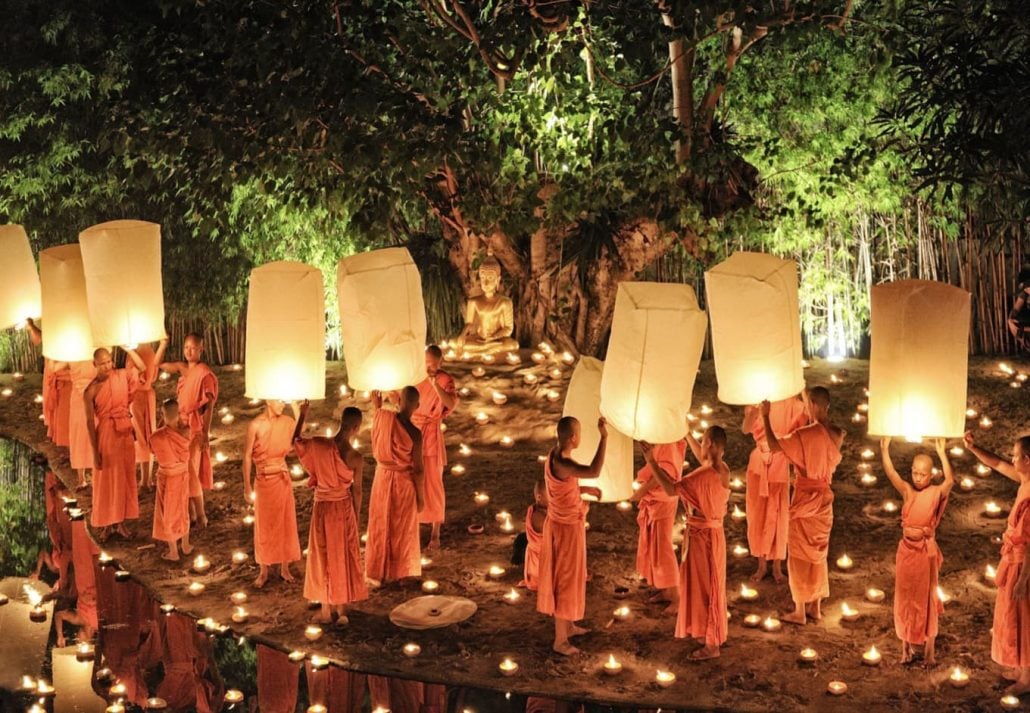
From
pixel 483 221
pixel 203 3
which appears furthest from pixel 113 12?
pixel 483 221

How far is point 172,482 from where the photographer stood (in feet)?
31.4

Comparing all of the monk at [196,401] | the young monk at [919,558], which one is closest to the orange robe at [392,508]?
the monk at [196,401]

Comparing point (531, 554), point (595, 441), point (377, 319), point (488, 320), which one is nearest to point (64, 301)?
point (377, 319)

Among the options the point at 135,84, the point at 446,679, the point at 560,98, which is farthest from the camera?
the point at 135,84

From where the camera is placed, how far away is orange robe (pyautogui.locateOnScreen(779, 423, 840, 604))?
317 inches

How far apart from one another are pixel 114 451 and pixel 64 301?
1651 mm

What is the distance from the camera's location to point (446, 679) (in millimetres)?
7367

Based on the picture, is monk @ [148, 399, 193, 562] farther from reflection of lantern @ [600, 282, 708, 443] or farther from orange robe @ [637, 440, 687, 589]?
reflection of lantern @ [600, 282, 708, 443]

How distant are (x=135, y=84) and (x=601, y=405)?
7427 mm

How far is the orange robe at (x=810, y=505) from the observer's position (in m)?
8.05

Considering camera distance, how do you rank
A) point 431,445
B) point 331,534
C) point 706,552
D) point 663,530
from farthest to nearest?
point 431,445, point 663,530, point 331,534, point 706,552

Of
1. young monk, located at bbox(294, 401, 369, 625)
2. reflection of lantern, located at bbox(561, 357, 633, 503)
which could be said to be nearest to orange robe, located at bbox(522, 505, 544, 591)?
reflection of lantern, located at bbox(561, 357, 633, 503)

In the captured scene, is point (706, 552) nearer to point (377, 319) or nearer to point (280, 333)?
point (377, 319)

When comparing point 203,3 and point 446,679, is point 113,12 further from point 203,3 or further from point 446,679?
point 446,679
